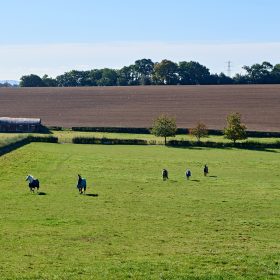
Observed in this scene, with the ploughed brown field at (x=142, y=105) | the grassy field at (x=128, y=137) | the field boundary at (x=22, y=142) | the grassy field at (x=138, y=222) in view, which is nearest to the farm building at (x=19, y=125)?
the grassy field at (x=128, y=137)

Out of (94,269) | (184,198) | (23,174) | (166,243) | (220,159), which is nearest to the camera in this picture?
(94,269)

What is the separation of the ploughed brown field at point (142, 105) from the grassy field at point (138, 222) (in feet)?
196

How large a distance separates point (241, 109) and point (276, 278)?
109406 millimetres

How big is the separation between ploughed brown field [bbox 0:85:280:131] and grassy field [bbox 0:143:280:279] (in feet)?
196

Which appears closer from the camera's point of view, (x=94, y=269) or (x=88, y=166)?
(x=94, y=269)

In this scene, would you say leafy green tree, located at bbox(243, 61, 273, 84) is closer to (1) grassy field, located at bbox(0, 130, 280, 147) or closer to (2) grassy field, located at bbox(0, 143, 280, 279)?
(1) grassy field, located at bbox(0, 130, 280, 147)

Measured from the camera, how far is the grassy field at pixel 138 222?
21906mm

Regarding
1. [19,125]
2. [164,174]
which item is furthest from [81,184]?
[19,125]

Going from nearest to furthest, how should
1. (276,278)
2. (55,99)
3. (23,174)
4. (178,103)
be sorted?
(276,278) → (23,174) → (178,103) → (55,99)

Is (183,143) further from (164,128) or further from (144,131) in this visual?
(144,131)

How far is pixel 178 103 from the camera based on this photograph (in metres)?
138

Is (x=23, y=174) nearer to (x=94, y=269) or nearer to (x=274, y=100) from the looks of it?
(x=94, y=269)

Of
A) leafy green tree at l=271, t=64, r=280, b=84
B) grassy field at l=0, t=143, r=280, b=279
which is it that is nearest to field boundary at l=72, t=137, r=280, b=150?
grassy field at l=0, t=143, r=280, b=279

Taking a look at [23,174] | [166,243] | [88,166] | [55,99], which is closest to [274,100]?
[55,99]
